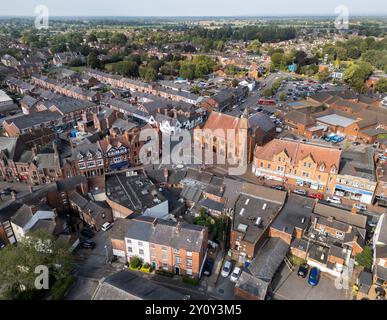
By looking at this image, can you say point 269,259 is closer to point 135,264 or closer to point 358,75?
point 135,264

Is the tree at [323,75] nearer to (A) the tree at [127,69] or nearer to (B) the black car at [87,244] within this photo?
(A) the tree at [127,69]

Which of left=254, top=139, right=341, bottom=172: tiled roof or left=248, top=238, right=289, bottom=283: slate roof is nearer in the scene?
left=248, top=238, right=289, bottom=283: slate roof

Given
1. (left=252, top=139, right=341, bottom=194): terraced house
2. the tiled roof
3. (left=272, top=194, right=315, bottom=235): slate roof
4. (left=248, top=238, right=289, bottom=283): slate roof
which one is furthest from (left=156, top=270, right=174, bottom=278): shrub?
the tiled roof

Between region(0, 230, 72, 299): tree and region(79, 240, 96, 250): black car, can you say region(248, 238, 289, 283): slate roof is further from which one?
region(0, 230, 72, 299): tree

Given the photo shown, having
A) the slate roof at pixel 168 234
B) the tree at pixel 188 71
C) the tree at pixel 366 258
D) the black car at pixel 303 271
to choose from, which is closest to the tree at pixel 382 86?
the tree at pixel 188 71

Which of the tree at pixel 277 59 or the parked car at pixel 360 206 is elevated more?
the tree at pixel 277 59

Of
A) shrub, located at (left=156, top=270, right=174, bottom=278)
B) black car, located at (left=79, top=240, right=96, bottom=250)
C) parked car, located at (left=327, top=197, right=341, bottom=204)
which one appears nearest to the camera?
shrub, located at (left=156, top=270, right=174, bottom=278)
